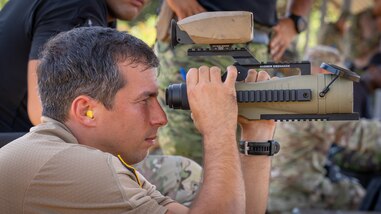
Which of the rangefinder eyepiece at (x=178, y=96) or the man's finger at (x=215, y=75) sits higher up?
the man's finger at (x=215, y=75)

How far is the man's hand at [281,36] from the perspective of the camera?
3973 mm

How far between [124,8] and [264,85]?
1.24 metres

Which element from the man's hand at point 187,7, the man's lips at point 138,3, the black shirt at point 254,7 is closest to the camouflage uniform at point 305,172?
the black shirt at point 254,7

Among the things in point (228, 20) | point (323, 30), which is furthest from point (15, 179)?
point (323, 30)

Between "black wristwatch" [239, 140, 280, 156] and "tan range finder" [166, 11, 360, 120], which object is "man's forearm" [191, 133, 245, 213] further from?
"black wristwatch" [239, 140, 280, 156]

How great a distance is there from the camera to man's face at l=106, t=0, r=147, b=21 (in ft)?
10.6

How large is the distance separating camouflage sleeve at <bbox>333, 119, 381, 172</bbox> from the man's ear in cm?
364

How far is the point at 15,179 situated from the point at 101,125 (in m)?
0.30

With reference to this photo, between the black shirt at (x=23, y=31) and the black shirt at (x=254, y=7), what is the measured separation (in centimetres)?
67

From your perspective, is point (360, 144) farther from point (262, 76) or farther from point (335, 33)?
point (262, 76)

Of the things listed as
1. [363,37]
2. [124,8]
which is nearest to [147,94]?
[124,8]

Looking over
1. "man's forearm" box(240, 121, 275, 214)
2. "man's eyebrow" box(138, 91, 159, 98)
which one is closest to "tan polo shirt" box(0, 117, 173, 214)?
"man's eyebrow" box(138, 91, 159, 98)

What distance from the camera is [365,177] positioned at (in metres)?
6.09

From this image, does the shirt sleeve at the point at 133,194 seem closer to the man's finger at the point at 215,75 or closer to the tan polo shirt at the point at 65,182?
the tan polo shirt at the point at 65,182
